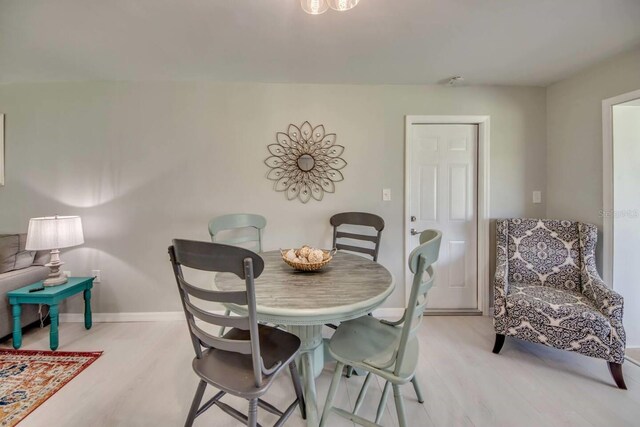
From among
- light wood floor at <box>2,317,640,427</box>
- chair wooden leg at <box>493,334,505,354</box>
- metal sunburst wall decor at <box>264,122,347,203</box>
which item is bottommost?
light wood floor at <box>2,317,640,427</box>

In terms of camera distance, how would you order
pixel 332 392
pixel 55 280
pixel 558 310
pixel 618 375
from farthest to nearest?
pixel 55 280 → pixel 558 310 → pixel 618 375 → pixel 332 392

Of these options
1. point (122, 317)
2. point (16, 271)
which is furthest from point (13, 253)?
point (122, 317)

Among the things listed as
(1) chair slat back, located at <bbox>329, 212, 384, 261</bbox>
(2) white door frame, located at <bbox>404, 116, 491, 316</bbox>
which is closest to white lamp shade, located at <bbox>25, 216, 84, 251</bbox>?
(1) chair slat back, located at <bbox>329, 212, 384, 261</bbox>

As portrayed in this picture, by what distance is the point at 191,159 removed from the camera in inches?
100

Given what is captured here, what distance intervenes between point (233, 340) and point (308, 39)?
6.09 ft

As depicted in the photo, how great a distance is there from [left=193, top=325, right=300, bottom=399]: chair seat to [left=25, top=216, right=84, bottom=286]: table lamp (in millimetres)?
1788

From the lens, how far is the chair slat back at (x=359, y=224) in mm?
2242

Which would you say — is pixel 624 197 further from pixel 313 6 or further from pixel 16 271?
pixel 16 271

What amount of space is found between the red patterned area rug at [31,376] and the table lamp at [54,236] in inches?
20.7

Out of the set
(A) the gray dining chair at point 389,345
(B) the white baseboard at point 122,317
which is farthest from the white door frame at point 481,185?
(B) the white baseboard at point 122,317

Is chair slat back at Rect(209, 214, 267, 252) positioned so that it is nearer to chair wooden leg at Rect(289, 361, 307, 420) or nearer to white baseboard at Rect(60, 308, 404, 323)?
white baseboard at Rect(60, 308, 404, 323)

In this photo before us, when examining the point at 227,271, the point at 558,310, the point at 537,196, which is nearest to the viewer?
the point at 227,271

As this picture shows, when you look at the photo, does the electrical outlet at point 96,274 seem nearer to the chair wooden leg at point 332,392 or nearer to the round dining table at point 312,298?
the round dining table at point 312,298

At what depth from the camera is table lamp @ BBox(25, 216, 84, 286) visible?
6.82 ft
